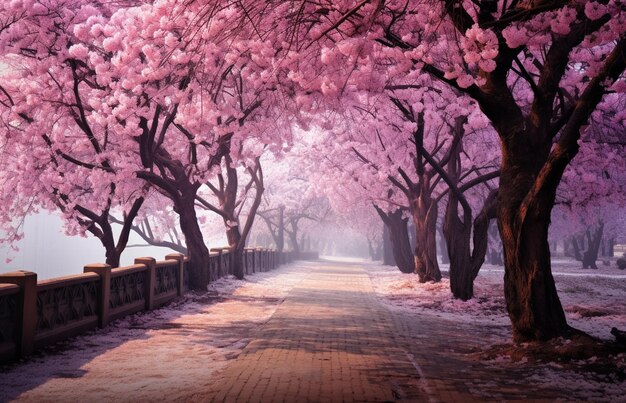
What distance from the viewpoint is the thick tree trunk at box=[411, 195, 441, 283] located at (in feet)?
82.4

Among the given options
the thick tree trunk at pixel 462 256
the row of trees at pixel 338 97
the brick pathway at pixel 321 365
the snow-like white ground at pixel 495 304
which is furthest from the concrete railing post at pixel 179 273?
the thick tree trunk at pixel 462 256

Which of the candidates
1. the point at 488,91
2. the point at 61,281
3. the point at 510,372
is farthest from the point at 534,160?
the point at 61,281

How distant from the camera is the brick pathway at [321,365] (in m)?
6.93

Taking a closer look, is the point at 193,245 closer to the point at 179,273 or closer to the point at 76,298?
the point at 179,273

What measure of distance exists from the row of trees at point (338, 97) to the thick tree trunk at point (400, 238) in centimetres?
743

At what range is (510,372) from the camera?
345 inches

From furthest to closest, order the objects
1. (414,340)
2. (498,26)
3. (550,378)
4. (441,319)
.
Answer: (441,319), (414,340), (498,26), (550,378)

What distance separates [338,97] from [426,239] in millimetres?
12790

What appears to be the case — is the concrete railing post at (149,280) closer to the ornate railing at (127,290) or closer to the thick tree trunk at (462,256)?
the ornate railing at (127,290)

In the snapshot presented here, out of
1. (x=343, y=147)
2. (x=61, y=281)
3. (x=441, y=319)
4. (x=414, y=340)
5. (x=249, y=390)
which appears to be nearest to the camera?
(x=249, y=390)

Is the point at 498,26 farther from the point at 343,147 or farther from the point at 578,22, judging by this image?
the point at 343,147

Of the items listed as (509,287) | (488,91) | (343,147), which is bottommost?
(509,287)

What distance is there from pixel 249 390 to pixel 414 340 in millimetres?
5493

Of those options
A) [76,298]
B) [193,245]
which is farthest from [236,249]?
[76,298]
